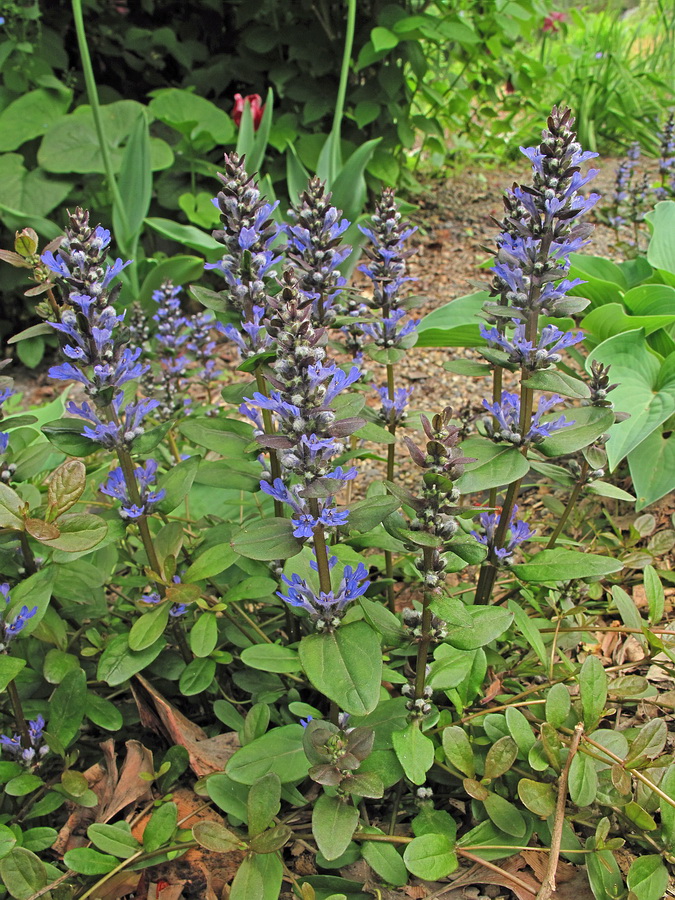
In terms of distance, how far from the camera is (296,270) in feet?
6.86

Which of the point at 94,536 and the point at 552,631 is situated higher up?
the point at 94,536

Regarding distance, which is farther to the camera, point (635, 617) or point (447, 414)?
point (635, 617)

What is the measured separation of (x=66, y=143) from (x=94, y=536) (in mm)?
4068

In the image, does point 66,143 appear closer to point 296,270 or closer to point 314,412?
point 296,270

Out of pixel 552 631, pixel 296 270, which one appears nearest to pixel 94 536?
pixel 296 270

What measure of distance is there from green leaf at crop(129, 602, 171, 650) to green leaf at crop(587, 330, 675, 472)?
5.27 ft

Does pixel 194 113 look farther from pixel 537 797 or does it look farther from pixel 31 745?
pixel 537 797

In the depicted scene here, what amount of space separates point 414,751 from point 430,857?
236mm

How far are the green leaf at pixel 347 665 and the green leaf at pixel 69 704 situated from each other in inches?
30.2

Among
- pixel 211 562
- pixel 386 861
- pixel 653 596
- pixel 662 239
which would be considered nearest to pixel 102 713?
pixel 211 562

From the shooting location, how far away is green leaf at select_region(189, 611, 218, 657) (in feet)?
6.13

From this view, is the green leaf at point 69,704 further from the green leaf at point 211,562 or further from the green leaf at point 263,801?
the green leaf at point 263,801

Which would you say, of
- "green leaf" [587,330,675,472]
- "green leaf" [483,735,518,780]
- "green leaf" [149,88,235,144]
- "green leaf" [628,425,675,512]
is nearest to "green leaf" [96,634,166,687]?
"green leaf" [483,735,518,780]

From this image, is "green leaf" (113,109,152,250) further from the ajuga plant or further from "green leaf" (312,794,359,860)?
"green leaf" (312,794,359,860)
